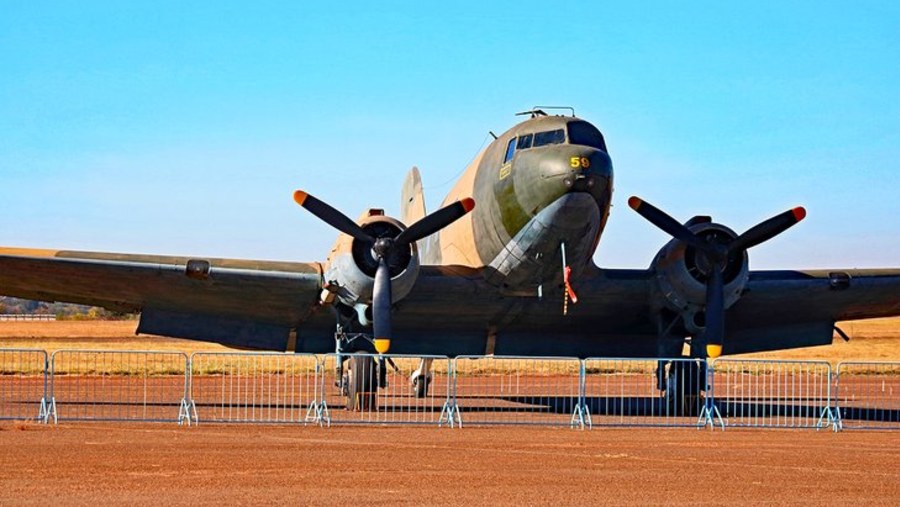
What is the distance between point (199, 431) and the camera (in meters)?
16.0

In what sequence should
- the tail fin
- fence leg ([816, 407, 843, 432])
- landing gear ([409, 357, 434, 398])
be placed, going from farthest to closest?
the tail fin, landing gear ([409, 357, 434, 398]), fence leg ([816, 407, 843, 432])

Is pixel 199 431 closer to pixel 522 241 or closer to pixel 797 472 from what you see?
pixel 522 241

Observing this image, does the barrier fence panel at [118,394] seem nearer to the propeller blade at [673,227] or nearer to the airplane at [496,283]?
the airplane at [496,283]

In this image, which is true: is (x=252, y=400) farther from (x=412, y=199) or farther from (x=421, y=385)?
(x=412, y=199)

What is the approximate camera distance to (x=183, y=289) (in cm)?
2075

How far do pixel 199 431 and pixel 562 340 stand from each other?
9.40m

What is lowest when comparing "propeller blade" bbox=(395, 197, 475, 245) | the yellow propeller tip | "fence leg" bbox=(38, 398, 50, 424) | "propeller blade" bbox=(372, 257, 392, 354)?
"fence leg" bbox=(38, 398, 50, 424)

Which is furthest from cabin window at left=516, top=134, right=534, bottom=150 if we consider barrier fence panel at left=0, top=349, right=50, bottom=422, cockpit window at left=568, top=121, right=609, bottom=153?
barrier fence panel at left=0, top=349, right=50, bottom=422

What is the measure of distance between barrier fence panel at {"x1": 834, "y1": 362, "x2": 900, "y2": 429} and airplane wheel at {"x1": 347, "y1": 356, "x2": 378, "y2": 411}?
724 centimetres

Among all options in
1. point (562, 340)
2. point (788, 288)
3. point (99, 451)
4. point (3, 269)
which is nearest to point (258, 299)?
point (3, 269)

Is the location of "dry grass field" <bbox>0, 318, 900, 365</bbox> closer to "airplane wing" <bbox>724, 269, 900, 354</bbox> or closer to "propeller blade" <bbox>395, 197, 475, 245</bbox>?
"airplane wing" <bbox>724, 269, 900, 354</bbox>

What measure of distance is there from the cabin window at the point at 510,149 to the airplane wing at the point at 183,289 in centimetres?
364

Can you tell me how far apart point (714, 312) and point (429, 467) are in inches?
369

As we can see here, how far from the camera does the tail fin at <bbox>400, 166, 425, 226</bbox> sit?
90.4 feet
